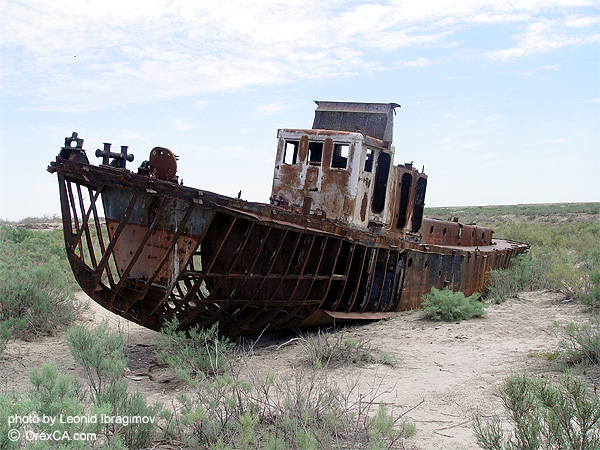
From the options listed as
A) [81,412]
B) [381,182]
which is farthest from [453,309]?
[81,412]

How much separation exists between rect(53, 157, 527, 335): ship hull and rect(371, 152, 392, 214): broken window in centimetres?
51

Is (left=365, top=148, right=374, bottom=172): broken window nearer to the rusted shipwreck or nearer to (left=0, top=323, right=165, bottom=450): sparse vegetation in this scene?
the rusted shipwreck

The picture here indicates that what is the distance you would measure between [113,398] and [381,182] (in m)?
6.79

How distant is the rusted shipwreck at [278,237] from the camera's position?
23.5 feet

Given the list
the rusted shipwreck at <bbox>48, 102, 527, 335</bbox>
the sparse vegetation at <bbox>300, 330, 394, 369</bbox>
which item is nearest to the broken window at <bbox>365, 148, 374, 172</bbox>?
the rusted shipwreck at <bbox>48, 102, 527, 335</bbox>

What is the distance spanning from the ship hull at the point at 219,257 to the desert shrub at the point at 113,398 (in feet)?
4.73

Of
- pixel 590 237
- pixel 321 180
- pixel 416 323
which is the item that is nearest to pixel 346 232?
pixel 321 180

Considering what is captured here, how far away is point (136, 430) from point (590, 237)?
1014 inches

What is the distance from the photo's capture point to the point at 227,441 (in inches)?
Answer: 171

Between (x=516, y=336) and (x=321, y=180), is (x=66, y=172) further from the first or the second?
(x=516, y=336)

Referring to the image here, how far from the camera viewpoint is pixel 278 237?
8.23 m

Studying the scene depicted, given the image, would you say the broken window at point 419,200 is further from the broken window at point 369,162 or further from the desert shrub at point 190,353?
the desert shrub at point 190,353

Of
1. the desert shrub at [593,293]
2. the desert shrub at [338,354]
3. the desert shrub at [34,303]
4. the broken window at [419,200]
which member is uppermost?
the broken window at [419,200]

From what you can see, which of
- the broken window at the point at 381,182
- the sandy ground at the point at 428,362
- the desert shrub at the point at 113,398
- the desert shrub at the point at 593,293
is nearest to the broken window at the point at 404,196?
the broken window at the point at 381,182
